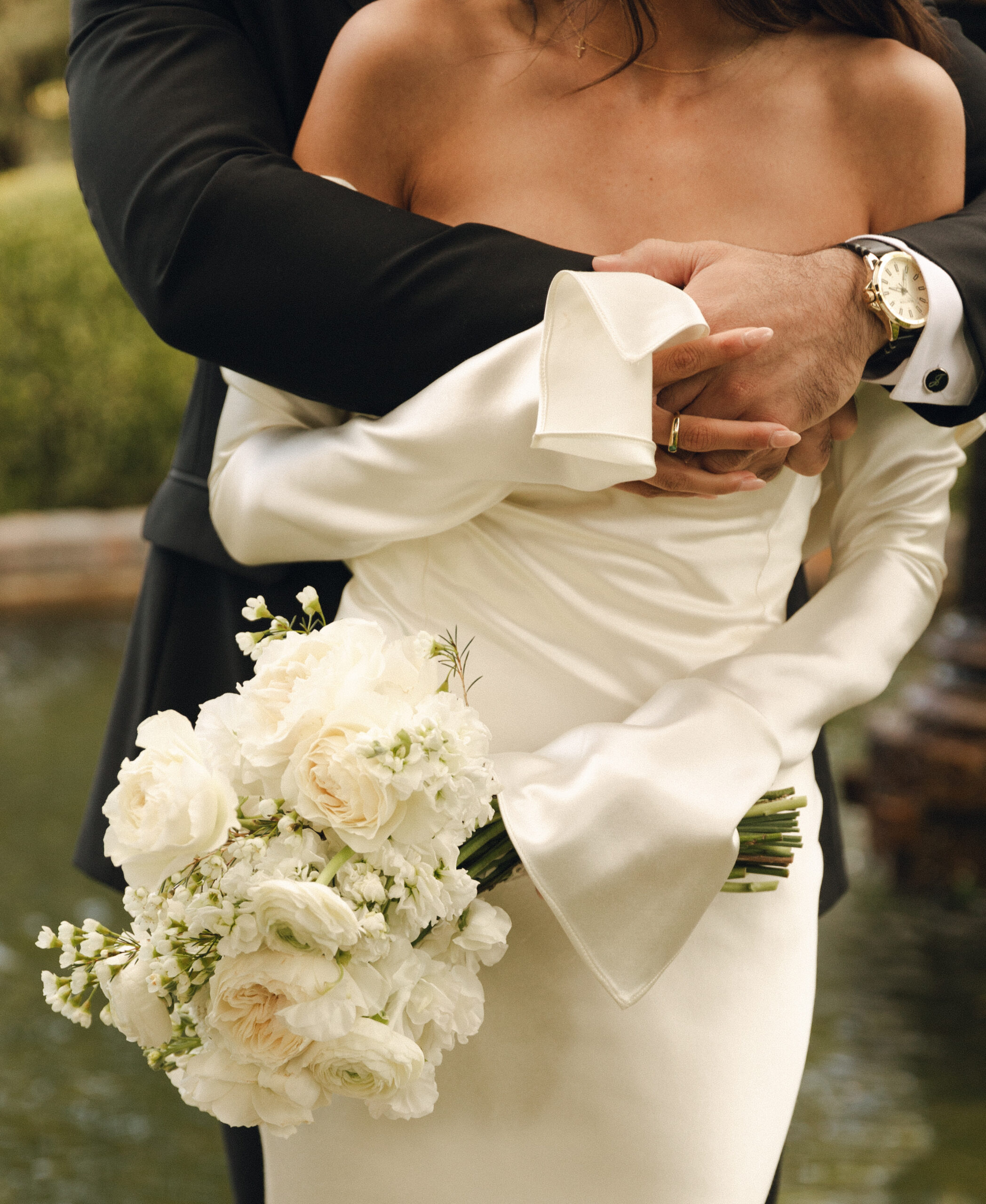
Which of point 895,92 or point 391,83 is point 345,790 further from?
point 895,92

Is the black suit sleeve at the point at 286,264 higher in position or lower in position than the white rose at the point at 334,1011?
higher

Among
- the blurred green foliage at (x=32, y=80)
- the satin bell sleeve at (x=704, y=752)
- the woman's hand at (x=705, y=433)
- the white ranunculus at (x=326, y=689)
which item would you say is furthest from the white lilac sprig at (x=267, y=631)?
the blurred green foliage at (x=32, y=80)

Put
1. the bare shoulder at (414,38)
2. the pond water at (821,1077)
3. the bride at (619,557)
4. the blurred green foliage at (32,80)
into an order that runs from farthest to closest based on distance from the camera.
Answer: the blurred green foliage at (32,80) < the pond water at (821,1077) < the bare shoulder at (414,38) < the bride at (619,557)

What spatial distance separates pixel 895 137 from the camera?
4.60ft

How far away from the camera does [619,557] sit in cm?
136

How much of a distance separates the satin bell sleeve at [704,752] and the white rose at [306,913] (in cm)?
20

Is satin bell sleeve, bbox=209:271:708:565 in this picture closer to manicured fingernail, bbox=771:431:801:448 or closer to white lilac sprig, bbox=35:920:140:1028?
manicured fingernail, bbox=771:431:801:448

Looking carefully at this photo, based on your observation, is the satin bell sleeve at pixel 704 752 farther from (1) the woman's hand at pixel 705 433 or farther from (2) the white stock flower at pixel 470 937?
(1) the woman's hand at pixel 705 433

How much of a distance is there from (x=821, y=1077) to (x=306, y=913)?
233cm

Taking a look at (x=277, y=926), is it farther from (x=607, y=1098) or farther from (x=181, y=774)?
(x=607, y=1098)

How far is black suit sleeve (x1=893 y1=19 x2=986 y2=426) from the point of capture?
1315 millimetres

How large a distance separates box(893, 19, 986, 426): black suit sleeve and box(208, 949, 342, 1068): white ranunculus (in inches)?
32.3

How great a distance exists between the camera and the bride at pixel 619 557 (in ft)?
3.99

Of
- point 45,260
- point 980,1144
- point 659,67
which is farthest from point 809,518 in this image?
point 45,260
